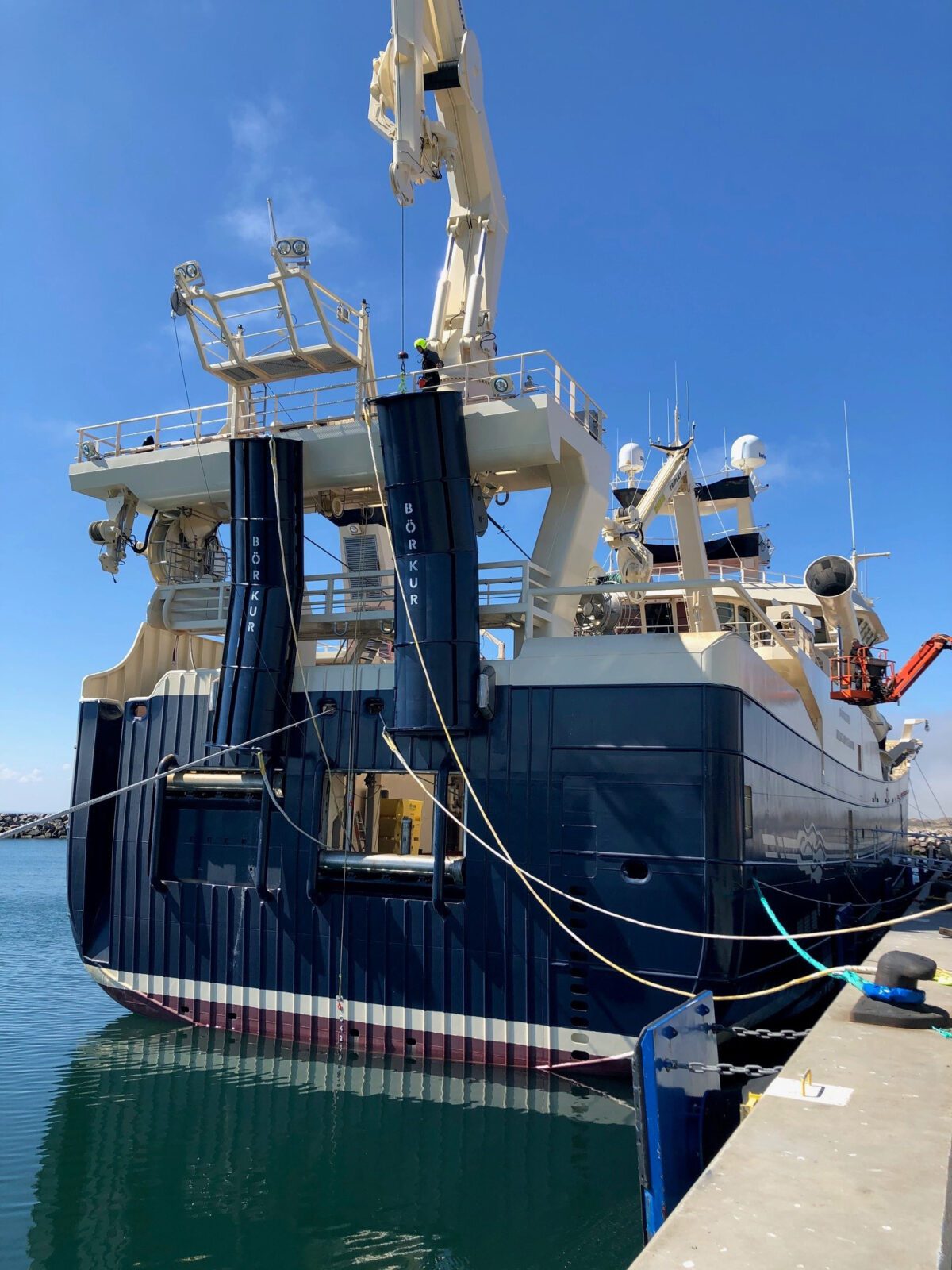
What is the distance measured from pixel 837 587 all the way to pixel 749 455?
294 inches

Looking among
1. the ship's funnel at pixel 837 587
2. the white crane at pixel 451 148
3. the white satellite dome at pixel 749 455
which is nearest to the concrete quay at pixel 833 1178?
the white crane at pixel 451 148

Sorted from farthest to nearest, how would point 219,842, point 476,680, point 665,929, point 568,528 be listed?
point 568,528
point 219,842
point 476,680
point 665,929

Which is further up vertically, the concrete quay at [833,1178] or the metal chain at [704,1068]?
the concrete quay at [833,1178]

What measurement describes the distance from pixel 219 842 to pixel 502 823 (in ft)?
13.6

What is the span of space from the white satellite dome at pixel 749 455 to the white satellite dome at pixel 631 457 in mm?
2538

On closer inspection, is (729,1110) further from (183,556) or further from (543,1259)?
(183,556)

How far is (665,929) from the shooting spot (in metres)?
9.30

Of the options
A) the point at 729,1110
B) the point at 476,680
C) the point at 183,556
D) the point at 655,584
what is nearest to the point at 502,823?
the point at 476,680

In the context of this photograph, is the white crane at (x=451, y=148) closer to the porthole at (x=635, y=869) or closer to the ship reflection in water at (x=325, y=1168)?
the porthole at (x=635, y=869)

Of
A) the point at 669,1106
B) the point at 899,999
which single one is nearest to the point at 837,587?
the point at 899,999

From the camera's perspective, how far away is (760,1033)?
816 cm

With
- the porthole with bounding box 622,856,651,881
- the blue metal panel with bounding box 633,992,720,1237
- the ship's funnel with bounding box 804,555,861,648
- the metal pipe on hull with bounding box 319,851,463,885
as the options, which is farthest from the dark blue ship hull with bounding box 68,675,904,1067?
the ship's funnel with bounding box 804,555,861,648

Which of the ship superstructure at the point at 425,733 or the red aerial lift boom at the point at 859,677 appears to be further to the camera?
the red aerial lift boom at the point at 859,677

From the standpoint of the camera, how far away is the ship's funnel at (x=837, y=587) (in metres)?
18.1
